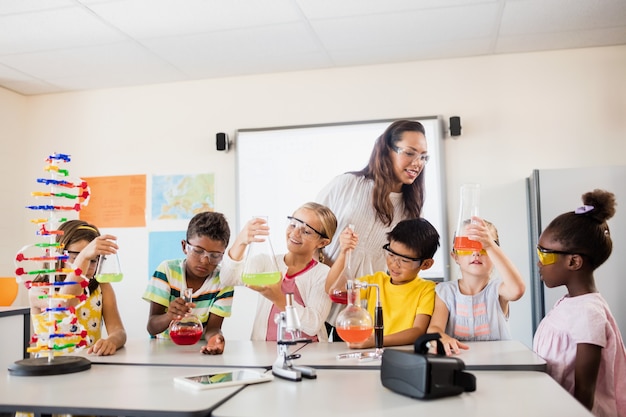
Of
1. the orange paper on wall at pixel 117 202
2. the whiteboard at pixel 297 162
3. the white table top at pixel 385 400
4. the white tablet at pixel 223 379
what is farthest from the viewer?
the orange paper on wall at pixel 117 202

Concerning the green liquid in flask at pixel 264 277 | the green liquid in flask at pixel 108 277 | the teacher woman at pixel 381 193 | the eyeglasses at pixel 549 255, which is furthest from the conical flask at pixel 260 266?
the teacher woman at pixel 381 193

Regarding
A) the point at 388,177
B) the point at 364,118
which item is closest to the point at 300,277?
the point at 388,177

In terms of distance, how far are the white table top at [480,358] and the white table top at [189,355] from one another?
0.49ft

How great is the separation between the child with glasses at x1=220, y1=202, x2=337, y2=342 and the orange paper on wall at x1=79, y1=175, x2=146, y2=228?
183 centimetres

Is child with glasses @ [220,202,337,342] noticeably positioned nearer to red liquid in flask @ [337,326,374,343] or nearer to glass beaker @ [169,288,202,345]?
glass beaker @ [169,288,202,345]

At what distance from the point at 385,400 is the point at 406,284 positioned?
1.02m

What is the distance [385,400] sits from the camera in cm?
143

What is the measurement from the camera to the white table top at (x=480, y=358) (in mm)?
1768

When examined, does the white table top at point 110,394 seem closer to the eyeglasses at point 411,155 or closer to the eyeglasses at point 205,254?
the eyeglasses at point 205,254

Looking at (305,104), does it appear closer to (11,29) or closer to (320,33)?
(320,33)

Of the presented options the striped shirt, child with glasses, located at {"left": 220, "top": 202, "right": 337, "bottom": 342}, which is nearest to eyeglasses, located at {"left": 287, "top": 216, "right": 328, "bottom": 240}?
child with glasses, located at {"left": 220, "top": 202, "right": 337, "bottom": 342}

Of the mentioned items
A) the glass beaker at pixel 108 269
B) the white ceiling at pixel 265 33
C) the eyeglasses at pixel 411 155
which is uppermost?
the white ceiling at pixel 265 33

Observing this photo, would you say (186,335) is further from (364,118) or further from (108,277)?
(364,118)

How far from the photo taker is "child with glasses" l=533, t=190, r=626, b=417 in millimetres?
1789
